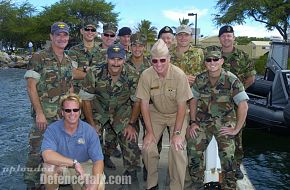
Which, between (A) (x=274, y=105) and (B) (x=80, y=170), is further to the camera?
(A) (x=274, y=105)

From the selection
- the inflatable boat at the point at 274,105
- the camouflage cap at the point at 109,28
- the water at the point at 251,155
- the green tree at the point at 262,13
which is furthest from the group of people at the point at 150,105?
the green tree at the point at 262,13

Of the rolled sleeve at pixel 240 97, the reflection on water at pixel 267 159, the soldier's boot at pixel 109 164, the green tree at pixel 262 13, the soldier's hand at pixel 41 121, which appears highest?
the green tree at pixel 262 13

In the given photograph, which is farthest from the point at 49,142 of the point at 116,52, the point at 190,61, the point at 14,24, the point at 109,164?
the point at 14,24

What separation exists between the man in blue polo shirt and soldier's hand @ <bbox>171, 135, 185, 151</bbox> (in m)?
0.94

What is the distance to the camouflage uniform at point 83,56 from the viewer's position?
5.83 m

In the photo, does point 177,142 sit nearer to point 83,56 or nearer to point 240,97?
point 240,97

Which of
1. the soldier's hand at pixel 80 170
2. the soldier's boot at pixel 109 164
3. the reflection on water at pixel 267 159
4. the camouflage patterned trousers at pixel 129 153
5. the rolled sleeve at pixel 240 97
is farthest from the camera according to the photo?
the reflection on water at pixel 267 159

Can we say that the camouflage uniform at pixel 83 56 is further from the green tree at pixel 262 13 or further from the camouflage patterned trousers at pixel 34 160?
the green tree at pixel 262 13

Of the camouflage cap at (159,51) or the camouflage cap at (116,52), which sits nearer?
the camouflage cap at (159,51)

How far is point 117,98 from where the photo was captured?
195 inches

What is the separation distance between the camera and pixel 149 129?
471 centimetres

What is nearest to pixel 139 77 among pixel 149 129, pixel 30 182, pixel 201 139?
pixel 149 129

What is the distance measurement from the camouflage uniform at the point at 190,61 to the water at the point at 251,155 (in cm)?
305

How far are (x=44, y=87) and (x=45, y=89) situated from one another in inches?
1.1
